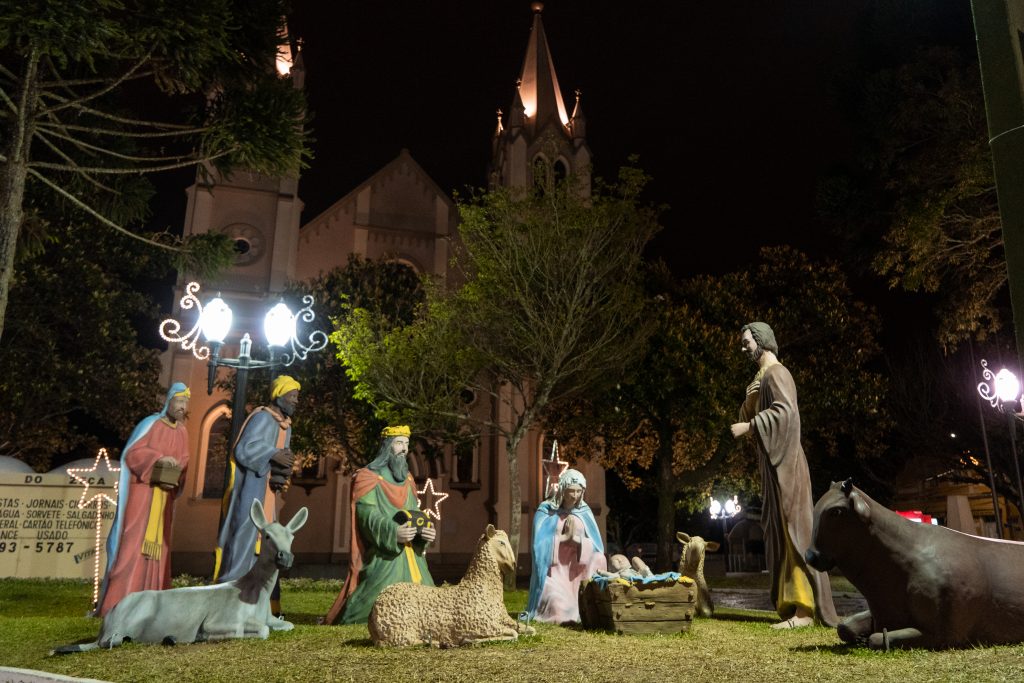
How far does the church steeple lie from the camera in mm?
34281

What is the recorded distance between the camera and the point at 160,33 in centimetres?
968

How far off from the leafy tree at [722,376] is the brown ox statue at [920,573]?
15496 millimetres

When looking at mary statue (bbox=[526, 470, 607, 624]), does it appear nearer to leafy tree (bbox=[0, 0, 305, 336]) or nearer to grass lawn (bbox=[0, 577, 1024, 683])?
grass lawn (bbox=[0, 577, 1024, 683])

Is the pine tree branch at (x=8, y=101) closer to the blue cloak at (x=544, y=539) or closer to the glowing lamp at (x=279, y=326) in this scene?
the glowing lamp at (x=279, y=326)

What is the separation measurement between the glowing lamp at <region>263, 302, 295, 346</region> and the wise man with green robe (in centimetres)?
245

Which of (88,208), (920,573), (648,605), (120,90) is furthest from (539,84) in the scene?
(920,573)

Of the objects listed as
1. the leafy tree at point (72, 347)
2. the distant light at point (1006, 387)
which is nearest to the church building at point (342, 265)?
the leafy tree at point (72, 347)

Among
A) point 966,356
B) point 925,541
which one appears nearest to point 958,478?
point 966,356

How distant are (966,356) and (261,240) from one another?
27813mm

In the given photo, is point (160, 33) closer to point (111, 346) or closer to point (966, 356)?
point (111, 346)

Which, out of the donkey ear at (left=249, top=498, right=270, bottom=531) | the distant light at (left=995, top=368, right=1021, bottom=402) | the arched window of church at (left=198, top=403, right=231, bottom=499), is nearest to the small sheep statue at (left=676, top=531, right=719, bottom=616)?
the donkey ear at (left=249, top=498, right=270, bottom=531)

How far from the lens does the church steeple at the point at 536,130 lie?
3428cm

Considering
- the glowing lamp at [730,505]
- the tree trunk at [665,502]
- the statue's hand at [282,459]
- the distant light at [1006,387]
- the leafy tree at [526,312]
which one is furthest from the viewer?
the glowing lamp at [730,505]

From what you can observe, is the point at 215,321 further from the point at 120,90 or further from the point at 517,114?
the point at 517,114
